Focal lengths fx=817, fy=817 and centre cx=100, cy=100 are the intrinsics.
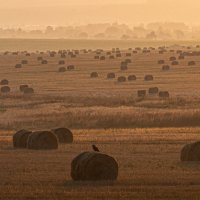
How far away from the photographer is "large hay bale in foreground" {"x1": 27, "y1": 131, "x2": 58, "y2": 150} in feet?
89.8

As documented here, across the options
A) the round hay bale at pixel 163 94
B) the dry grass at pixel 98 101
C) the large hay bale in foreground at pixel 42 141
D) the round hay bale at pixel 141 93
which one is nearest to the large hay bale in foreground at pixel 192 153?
the large hay bale in foreground at pixel 42 141

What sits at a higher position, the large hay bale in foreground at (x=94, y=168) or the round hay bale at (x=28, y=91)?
the large hay bale in foreground at (x=94, y=168)

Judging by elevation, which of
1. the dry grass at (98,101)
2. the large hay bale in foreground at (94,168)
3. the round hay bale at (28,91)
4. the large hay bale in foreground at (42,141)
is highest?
the large hay bale in foreground at (94,168)

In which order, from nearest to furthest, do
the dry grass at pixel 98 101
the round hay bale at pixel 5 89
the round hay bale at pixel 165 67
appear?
the dry grass at pixel 98 101 → the round hay bale at pixel 5 89 → the round hay bale at pixel 165 67

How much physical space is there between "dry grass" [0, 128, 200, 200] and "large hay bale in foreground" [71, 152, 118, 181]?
29cm

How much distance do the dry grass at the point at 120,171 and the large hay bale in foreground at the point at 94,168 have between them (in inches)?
11.4

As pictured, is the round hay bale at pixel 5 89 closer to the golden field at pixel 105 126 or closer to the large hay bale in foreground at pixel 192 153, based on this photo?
the golden field at pixel 105 126

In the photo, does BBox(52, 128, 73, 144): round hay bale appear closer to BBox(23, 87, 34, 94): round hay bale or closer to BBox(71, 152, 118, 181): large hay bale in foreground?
BBox(71, 152, 118, 181): large hay bale in foreground

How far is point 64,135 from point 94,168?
33.6 feet

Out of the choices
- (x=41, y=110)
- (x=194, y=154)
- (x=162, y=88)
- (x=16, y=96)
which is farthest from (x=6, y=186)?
(x=162, y=88)

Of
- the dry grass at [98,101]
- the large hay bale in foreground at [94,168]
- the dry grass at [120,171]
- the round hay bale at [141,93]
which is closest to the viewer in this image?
the dry grass at [120,171]

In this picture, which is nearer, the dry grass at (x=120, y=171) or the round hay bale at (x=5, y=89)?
the dry grass at (x=120, y=171)

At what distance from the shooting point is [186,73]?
207ft

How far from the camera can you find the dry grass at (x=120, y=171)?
703 inches
